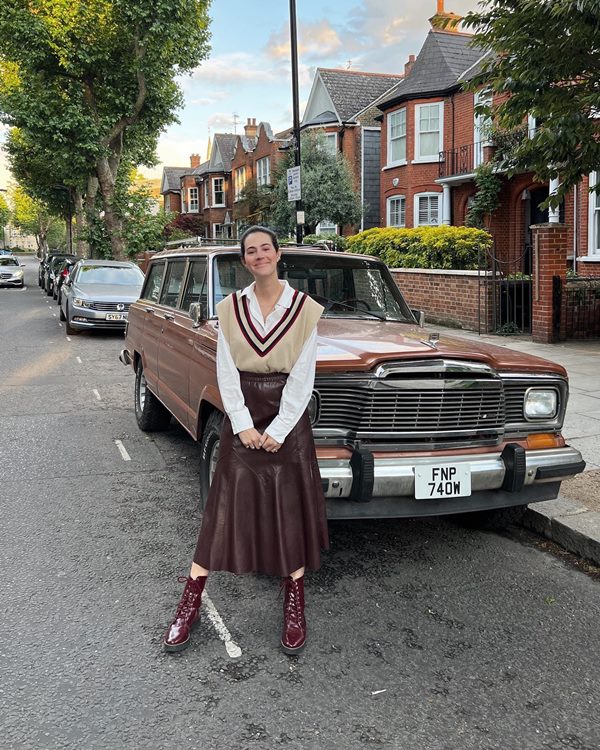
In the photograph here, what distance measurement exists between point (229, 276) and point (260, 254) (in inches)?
80.3

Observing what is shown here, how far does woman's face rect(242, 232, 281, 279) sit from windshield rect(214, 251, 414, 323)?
6.14 feet

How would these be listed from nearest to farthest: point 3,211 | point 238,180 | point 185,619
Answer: point 185,619 → point 238,180 → point 3,211

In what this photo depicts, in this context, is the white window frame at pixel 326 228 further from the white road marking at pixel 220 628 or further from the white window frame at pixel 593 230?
the white road marking at pixel 220 628

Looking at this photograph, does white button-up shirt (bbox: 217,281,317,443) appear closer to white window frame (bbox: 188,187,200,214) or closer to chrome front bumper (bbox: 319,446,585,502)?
chrome front bumper (bbox: 319,446,585,502)

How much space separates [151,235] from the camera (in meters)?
28.6

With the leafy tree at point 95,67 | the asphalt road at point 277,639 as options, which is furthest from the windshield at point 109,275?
the asphalt road at point 277,639

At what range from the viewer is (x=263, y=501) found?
323 cm

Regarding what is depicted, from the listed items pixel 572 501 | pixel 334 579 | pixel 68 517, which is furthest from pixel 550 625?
pixel 68 517

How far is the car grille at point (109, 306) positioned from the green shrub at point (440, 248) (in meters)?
5.58

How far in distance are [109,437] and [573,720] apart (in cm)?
545

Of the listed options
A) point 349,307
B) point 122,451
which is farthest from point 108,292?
point 349,307

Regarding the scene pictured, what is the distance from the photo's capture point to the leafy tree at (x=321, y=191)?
2802 cm

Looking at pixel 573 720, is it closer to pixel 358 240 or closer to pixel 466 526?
pixel 466 526

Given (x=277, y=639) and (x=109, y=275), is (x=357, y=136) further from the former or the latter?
(x=277, y=639)
